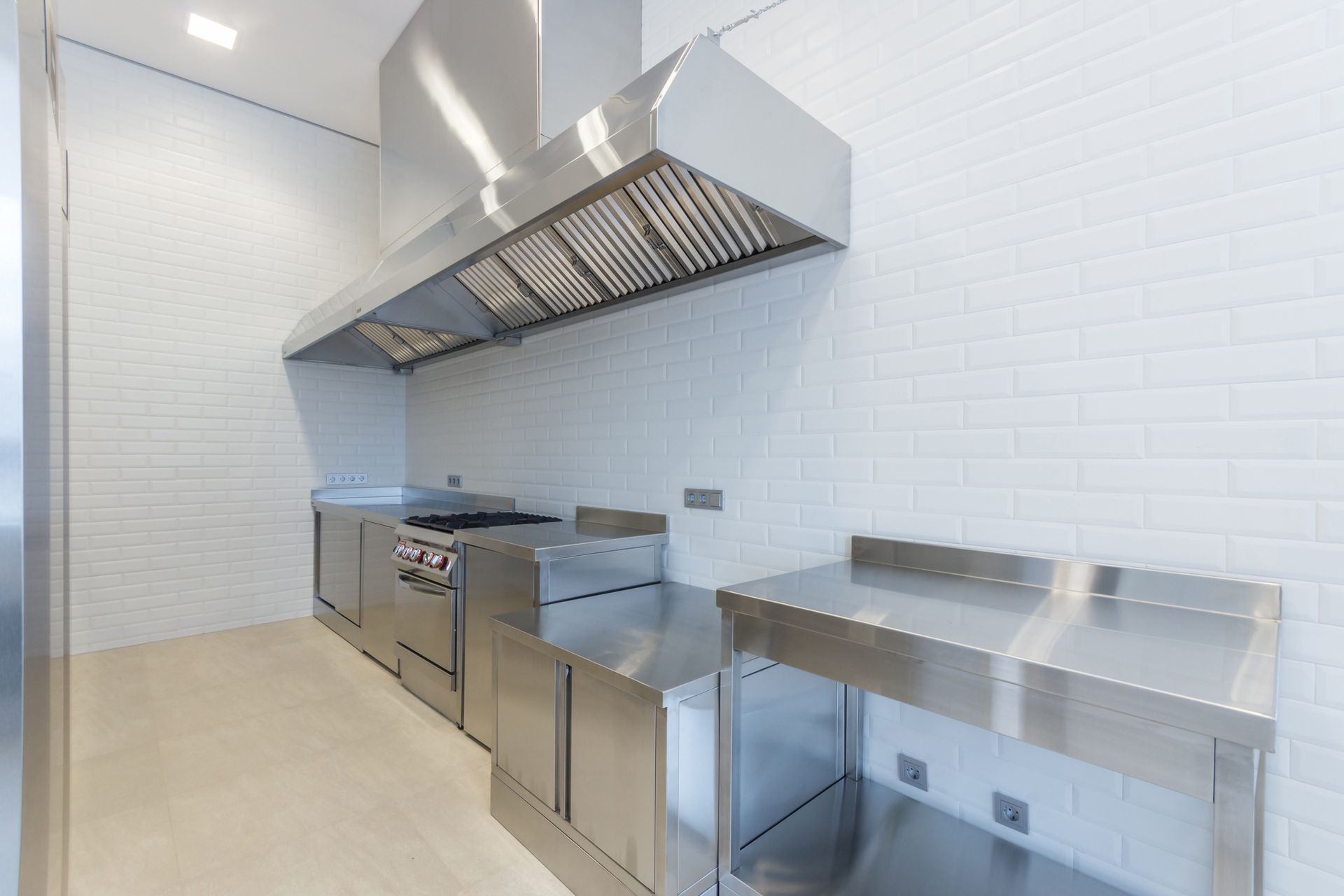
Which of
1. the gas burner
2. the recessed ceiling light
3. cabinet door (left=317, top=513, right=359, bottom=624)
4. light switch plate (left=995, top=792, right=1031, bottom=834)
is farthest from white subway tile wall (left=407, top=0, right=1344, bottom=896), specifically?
the recessed ceiling light

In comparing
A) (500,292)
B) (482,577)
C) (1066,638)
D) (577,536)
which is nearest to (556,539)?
(577,536)

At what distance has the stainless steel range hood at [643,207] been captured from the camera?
1487mm

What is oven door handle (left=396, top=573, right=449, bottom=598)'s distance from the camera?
281 cm

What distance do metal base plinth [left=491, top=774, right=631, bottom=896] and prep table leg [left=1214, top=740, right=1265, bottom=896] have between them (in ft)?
4.18

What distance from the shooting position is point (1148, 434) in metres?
1.41

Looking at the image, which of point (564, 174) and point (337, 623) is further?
point (337, 623)

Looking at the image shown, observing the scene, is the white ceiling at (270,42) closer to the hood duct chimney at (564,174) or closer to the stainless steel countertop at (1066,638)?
the hood duct chimney at (564,174)

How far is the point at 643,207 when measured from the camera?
1.96m

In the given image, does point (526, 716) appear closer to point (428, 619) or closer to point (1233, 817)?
point (428, 619)

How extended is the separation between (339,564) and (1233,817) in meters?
4.54

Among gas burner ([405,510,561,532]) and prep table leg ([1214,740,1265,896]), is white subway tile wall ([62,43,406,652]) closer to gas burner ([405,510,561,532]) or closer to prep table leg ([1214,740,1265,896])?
gas burner ([405,510,561,532])

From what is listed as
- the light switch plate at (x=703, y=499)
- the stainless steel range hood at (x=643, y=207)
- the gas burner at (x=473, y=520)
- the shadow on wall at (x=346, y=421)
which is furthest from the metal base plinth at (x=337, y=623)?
the light switch plate at (x=703, y=499)

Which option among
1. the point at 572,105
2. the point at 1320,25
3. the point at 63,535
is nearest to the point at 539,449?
the point at 572,105

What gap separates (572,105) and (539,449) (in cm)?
177
